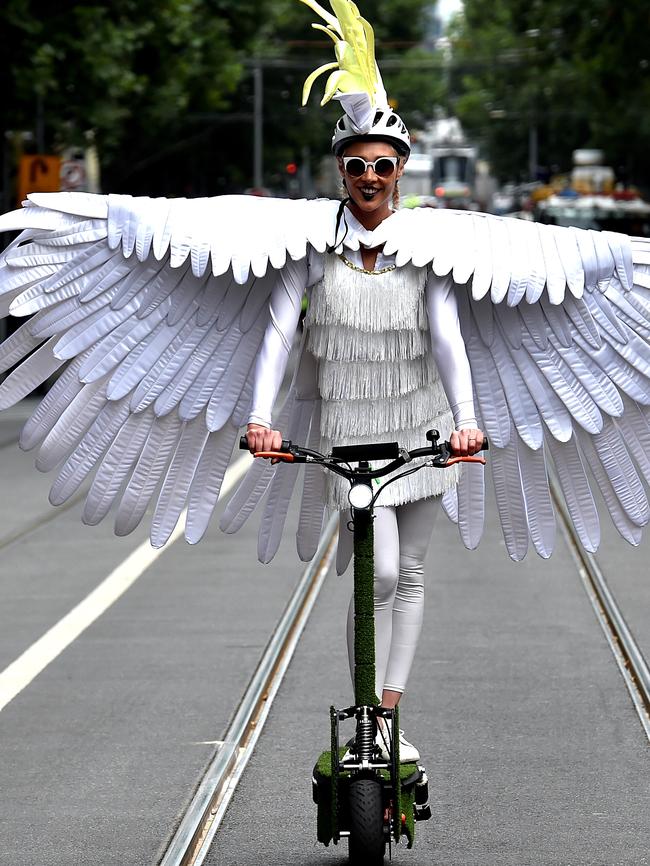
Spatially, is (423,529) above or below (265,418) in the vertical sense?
below

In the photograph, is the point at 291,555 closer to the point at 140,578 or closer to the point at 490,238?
the point at 140,578

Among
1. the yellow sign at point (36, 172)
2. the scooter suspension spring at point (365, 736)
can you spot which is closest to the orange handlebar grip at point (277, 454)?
the scooter suspension spring at point (365, 736)

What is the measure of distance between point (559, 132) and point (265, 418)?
7031 cm

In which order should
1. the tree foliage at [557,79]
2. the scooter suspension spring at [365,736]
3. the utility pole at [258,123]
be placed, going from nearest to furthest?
the scooter suspension spring at [365,736], the tree foliage at [557,79], the utility pole at [258,123]

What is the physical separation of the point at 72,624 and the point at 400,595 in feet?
12.7

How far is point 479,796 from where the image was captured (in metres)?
5.64

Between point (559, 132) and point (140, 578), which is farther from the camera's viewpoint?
point (559, 132)

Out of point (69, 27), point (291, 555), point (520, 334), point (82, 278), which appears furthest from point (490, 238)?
point (69, 27)

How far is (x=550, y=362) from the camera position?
5203 mm

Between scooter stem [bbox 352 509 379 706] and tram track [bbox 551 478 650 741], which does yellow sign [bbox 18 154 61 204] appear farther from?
scooter stem [bbox 352 509 379 706]

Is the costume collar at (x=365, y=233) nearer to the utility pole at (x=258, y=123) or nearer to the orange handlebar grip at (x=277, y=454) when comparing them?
the orange handlebar grip at (x=277, y=454)

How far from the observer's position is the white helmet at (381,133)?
15.8ft

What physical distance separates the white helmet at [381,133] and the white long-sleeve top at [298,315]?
0.19 meters

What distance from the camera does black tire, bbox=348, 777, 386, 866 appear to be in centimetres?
462
